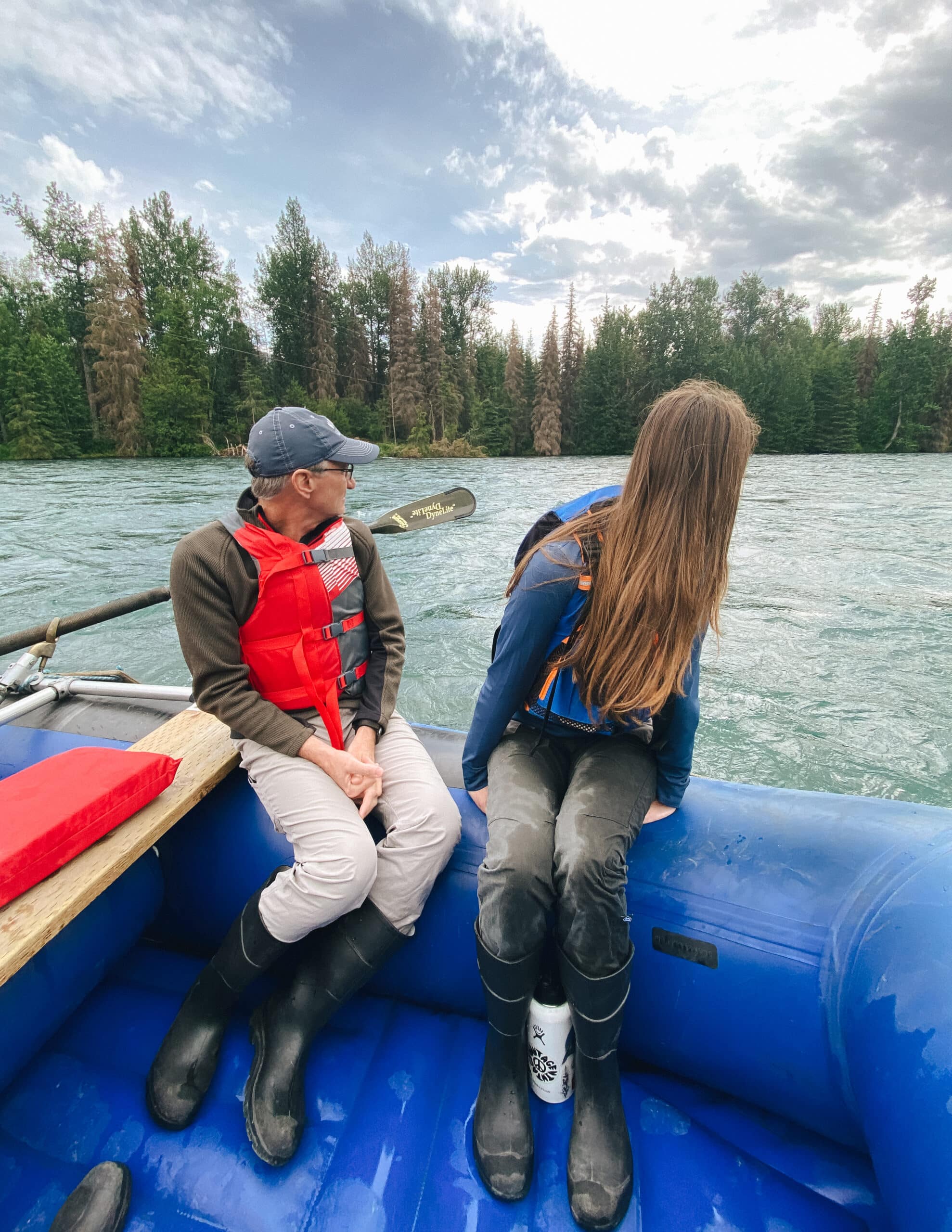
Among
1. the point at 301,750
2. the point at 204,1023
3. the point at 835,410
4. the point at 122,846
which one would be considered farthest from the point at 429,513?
the point at 835,410

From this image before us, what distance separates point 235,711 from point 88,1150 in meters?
0.82

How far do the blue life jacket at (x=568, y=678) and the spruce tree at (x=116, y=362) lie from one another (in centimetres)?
3270

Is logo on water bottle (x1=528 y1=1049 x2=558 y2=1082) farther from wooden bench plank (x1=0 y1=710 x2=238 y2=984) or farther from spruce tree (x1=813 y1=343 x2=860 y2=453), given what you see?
spruce tree (x1=813 y1=343 x2=860 y2=453)

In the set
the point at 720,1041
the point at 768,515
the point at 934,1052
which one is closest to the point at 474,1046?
the point at 720,1041

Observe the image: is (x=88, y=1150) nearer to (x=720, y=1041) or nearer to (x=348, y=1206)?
(x=348, y=1206)

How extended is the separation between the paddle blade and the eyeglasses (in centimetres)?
120

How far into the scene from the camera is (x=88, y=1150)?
115 cm

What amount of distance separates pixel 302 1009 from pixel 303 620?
82 centimetres

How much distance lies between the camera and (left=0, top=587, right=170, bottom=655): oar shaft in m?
1.99

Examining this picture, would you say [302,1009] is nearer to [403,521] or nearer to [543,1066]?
[543,1066]

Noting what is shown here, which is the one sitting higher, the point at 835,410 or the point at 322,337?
the point at 322,337

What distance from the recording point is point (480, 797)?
1.46 m

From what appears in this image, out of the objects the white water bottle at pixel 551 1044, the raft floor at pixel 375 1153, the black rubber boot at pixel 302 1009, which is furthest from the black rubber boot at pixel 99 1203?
the white water bottle at pixel 551 1044

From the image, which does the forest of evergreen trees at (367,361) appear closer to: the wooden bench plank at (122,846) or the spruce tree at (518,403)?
the spruce tree at (518,403)
